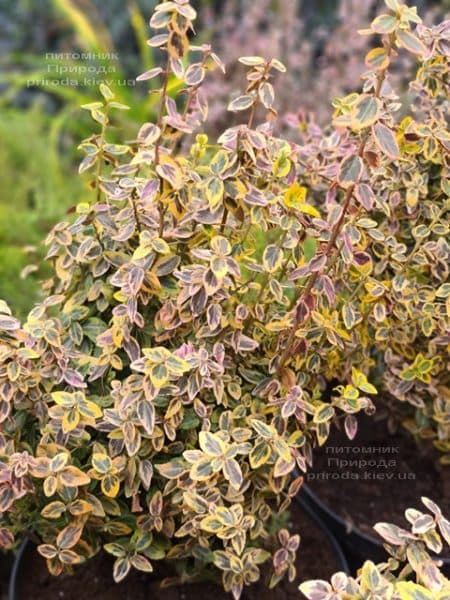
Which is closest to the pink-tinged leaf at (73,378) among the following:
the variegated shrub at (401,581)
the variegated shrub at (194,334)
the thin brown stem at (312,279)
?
the variegated shrub at (194,334)

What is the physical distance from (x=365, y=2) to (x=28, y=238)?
161cm

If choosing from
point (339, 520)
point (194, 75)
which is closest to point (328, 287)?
point (194, 75)

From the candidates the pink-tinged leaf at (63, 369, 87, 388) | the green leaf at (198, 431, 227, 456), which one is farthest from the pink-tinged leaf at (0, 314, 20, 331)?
the green leaf at (198, 431, 227, 456)

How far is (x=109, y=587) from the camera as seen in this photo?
1.52m

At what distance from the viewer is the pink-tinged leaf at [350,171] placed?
3.24ft

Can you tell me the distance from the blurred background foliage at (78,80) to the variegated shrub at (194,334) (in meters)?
0.48

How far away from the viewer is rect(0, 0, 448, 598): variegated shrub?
1.11 meters

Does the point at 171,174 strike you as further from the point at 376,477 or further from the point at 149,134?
the point at 376,477

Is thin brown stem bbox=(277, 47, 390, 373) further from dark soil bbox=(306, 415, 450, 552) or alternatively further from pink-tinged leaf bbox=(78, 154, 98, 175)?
dark soil bbox=(306, 415, 450, 552)

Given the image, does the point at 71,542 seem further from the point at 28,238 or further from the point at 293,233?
the point at 28,238

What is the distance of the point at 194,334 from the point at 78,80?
2.60 m

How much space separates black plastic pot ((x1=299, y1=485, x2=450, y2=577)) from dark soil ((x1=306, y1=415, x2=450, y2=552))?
0.10 ft

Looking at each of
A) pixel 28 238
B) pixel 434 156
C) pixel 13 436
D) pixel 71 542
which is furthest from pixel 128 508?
pixel 28 238

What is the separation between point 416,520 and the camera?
0.99 metres
